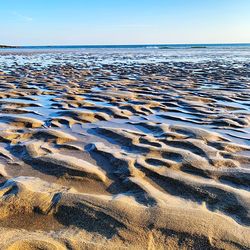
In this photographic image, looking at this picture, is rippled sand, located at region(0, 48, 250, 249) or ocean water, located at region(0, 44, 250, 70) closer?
rippled sand, located at region(0, 48, 250, 249)

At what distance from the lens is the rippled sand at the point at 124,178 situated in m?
2.64

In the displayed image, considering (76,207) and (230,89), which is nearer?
(76,207)

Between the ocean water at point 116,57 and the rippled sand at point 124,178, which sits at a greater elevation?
the rippled sand at point 124,178

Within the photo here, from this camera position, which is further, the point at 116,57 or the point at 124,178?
the point at 116,57

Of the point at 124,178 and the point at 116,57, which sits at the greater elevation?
the point at 124,178

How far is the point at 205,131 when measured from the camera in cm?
566

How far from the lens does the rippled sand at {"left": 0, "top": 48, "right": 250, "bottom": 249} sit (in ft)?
8.66

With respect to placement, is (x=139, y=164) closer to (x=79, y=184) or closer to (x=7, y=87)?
(x=79, y=184)

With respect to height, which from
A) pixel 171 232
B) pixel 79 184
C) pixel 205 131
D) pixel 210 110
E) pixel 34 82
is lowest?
pixel 34 82

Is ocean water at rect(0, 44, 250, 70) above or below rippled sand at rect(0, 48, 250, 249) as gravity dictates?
below

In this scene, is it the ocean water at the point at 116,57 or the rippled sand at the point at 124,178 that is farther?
the ocean water at the point at 116,57

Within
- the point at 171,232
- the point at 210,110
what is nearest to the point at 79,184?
the point at 171,232

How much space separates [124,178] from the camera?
3820mm

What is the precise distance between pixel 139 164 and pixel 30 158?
4.56ft
